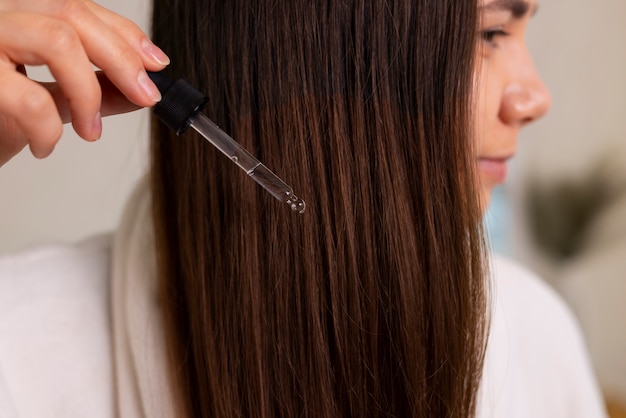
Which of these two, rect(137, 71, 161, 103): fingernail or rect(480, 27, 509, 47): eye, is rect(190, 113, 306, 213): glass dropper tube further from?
rect(480, 27, 509, 47): eye

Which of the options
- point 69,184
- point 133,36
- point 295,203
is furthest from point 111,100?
point 69,184

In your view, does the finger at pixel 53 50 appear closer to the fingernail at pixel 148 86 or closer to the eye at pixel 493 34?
the fingernail at pixel 148 86

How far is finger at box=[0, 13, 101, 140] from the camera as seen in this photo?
524mm

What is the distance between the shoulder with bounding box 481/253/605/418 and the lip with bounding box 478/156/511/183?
16cm

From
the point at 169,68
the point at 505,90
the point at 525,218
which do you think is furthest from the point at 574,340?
the point at 525,218

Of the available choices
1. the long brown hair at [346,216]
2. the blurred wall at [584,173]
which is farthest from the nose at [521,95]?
the blurred wall at [584,173]

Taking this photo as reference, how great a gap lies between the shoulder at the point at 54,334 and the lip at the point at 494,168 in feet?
1.64

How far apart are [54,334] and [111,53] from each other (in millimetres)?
387

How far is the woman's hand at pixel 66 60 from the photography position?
20.6 inches

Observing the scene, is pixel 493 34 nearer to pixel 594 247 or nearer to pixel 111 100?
pixel 111 100

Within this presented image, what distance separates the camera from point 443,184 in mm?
702

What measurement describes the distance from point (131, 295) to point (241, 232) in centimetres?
17

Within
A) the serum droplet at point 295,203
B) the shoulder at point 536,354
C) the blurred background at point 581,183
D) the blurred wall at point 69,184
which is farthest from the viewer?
the blurred background at point 581,183

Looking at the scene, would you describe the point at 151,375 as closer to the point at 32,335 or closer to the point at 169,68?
the point at 32,335
